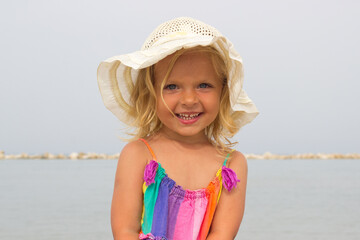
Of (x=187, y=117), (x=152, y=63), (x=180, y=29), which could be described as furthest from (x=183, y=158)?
(x=180, y=29)

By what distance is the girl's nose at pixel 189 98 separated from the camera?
223cm

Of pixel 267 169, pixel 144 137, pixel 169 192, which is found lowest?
pixel 267 169

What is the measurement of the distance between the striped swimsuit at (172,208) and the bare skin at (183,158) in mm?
39

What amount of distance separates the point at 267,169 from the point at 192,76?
658 centimetres

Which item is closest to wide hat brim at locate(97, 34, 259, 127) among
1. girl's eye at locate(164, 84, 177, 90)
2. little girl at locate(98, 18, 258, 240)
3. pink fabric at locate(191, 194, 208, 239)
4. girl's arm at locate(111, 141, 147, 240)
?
little girl at locate(98, 18, 258, 240)

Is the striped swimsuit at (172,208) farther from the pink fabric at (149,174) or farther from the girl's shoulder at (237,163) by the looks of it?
the girl's shoulder at (237,163)

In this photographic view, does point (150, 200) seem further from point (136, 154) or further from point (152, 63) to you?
point (152, 63)

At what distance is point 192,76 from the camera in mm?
2254

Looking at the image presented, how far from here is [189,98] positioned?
2.23m

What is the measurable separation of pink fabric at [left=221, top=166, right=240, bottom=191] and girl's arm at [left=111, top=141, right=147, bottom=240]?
1.35 feet

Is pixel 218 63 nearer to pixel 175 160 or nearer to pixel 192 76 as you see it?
pixel 192 76

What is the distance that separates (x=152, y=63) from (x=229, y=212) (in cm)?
85

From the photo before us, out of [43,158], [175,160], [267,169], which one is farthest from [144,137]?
[43,158]

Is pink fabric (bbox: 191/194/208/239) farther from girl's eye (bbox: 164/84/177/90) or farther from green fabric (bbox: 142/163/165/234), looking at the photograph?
girl's eye (bbox: 164/84/177/90)
